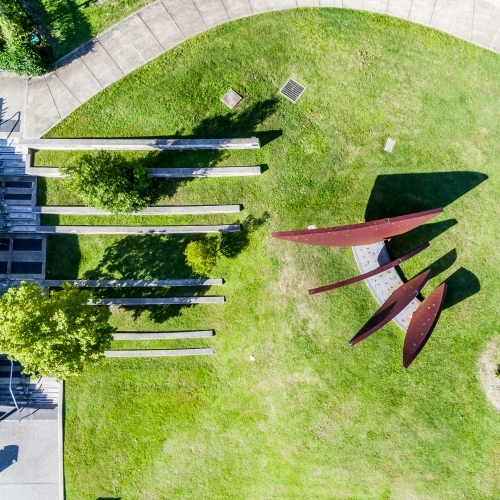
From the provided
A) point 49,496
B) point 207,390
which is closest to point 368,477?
point 207,390

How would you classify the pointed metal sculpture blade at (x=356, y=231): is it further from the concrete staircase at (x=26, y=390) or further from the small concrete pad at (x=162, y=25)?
the concrete staircase at (x=26, y=390)

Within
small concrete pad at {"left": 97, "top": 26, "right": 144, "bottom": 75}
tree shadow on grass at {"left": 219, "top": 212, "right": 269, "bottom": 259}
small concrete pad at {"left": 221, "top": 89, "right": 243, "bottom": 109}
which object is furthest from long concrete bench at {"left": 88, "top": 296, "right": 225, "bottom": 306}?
small concrete pad at {"left": 97, "top": 26, "right": 144, "bottom": 75}

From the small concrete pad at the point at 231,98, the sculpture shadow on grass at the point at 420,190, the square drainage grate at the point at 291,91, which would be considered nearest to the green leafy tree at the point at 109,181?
the small concrete pad at the point at 231,98

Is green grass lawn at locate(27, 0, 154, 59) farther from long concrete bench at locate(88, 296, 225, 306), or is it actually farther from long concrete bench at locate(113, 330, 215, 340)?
long concrete bench at locate(113, 330, 215, 340)

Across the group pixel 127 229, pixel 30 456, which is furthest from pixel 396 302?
pixel 30 456

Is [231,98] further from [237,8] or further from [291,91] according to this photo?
[237,8]

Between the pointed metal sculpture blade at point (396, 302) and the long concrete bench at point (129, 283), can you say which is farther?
the long concrete bench at point (129, 283)
